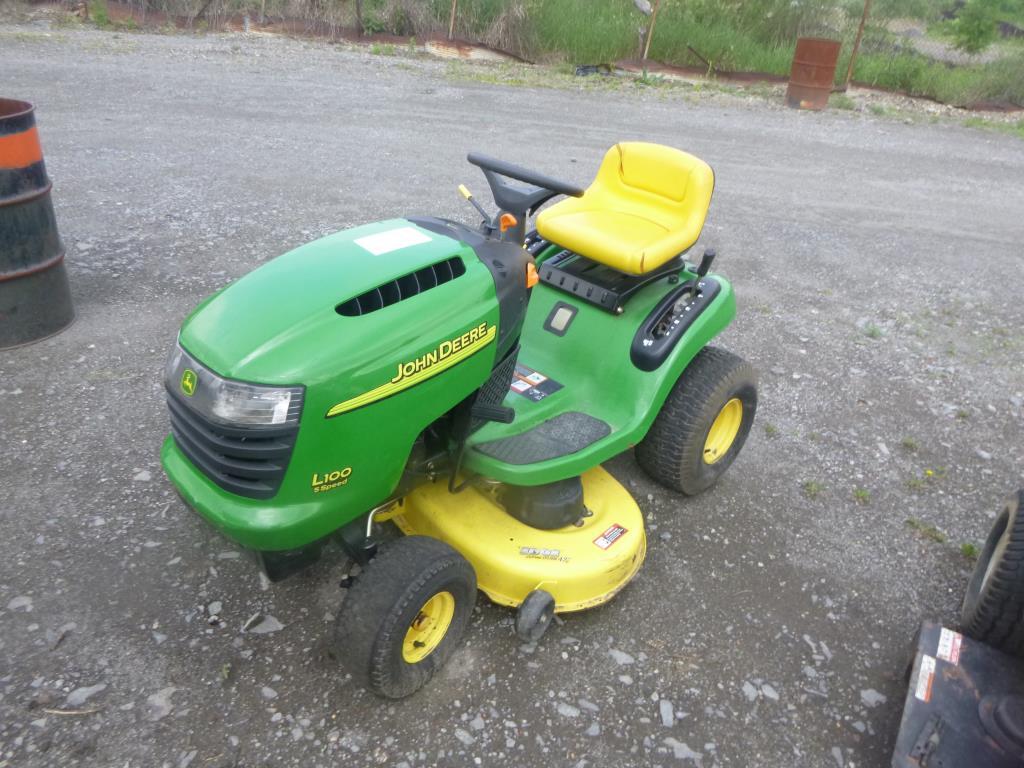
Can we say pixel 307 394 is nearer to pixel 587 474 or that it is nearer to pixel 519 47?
pixel 587 474

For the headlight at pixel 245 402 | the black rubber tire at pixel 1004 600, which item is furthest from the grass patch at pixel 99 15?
the black rubber tire at pixel 1004 600

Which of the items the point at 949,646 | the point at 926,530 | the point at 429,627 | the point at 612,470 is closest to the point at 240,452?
the point at 429,627

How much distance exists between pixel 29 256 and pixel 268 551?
239 centimetres

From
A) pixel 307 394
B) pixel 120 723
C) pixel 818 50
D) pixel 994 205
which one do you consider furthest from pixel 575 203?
pixel 818 50

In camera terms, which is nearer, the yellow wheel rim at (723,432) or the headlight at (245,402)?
the headlight at (245,402)

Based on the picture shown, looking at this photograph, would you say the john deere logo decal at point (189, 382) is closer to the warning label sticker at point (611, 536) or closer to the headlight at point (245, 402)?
the headlight at point (245, 402)

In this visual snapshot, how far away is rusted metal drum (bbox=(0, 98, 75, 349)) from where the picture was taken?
3295 mm

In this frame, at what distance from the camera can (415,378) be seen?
6.39 ft

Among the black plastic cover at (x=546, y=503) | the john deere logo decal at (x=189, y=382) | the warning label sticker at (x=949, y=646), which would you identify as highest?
the john deere logo decal at (x=189, y=382)

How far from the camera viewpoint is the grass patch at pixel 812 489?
125 inches

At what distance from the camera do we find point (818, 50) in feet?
32.6

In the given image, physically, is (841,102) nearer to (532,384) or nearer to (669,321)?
(669,321)

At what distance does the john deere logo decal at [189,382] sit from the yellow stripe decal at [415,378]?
31 cm

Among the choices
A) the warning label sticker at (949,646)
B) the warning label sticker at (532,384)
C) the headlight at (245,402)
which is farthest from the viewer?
the warning label sticker at (532,384)
